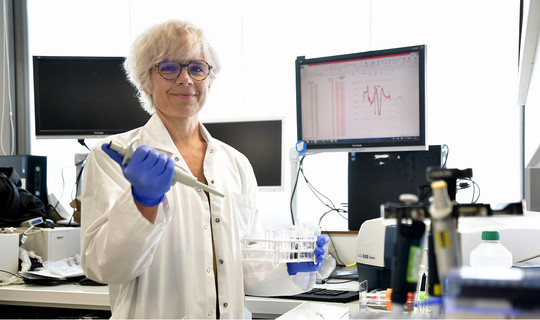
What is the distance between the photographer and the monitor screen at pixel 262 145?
232cm

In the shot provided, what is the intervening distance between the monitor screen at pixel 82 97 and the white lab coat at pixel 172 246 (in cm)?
103

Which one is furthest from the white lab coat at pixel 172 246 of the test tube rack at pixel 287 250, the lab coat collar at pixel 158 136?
the test tube rack at pixel 287 250

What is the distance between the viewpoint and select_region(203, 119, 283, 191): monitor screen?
232 centimetres

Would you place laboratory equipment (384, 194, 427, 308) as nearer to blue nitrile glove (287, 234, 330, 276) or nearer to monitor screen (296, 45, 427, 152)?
blue nitrile glove (287, 234, 330, 276)

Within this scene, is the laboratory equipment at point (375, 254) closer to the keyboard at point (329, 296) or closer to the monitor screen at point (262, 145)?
the keyboard at point (329, 296)

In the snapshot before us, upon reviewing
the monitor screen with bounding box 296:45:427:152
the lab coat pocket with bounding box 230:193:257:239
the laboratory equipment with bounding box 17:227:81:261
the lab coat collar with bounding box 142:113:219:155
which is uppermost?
the monitor screen with bounding box 296:45:427:152

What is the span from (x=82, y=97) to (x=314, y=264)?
5.18ft

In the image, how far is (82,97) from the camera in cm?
253

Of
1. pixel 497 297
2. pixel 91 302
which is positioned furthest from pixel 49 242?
pixel 497 297

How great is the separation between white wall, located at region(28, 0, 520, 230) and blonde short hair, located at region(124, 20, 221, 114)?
0.85m

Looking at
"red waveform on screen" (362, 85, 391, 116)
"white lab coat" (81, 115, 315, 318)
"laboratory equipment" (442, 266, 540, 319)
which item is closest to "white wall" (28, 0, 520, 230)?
"red waveform on screen" (362, 85, 391, 116)

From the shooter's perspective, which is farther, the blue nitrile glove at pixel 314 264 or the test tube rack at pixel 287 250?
the blue nitrile glove at pixel 314 264

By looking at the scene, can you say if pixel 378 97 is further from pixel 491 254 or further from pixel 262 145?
pixel 491 254

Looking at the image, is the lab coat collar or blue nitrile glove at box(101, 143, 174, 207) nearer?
blue nitrile glove at box(101, 143, 174, 207)
